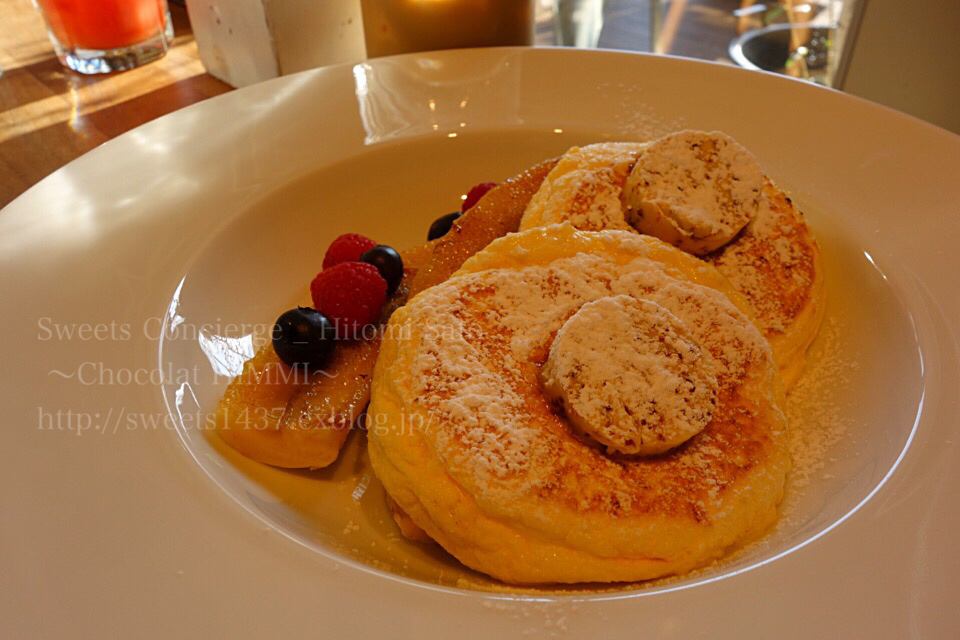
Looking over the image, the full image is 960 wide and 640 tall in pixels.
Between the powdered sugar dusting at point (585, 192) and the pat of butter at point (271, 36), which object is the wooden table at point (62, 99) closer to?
the pat of butter at point (271, 36)

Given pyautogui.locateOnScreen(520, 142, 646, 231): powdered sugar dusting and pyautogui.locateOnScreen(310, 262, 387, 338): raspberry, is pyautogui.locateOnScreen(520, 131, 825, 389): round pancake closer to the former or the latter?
pyautogui.locateOnScreen(520, 142, 646, 231): powdered sugar dusting

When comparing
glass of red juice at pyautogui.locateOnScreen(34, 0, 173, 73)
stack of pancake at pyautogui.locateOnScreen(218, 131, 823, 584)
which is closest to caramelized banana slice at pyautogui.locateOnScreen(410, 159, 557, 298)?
stack of pancake at pyautogui.locateOnScreen(218, 131, 823, 584)

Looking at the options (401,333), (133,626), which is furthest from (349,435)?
(133,626)

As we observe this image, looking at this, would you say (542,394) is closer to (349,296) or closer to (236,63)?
(349,296)

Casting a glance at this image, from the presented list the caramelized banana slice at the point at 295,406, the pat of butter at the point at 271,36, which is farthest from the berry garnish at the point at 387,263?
the pat of butter at the point at 271,36

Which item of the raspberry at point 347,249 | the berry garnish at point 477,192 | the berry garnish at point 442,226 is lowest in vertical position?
the berry garnish at point 442,226
